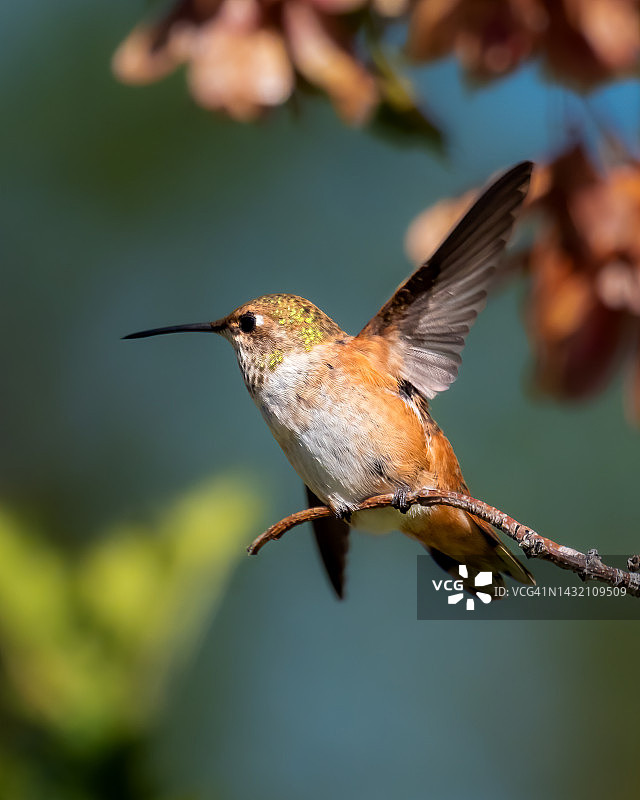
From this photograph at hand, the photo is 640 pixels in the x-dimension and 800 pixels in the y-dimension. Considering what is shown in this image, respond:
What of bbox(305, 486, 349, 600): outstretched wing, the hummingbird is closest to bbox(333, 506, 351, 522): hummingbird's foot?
the hummingbird

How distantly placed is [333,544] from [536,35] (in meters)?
0.59

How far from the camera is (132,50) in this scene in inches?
39.8

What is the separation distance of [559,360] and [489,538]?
22 cm

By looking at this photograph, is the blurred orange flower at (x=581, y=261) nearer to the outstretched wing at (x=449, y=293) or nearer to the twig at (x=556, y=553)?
the outstretched wing at (x=449, y=293)

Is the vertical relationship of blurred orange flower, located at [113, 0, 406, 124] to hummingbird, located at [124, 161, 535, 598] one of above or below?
above

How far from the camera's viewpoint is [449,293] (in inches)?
38.6

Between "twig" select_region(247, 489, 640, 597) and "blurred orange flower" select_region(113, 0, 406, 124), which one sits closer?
"twig" select_region(247, 489, 640, 597)

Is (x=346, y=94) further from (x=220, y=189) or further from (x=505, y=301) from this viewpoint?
(x=505, y=301)

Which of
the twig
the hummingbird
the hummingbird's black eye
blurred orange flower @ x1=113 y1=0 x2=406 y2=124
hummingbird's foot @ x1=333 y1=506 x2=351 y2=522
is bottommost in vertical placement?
the twig

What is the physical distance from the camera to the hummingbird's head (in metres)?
1.00

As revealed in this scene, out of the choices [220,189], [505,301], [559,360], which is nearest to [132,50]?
[559,360]

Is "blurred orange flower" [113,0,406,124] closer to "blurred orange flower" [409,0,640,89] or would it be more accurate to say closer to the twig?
"blurred orange flower" [409,0,640,89]

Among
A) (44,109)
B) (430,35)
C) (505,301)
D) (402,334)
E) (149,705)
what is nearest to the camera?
(149,705)

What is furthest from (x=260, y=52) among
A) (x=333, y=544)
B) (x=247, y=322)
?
(x=333, y=544)
